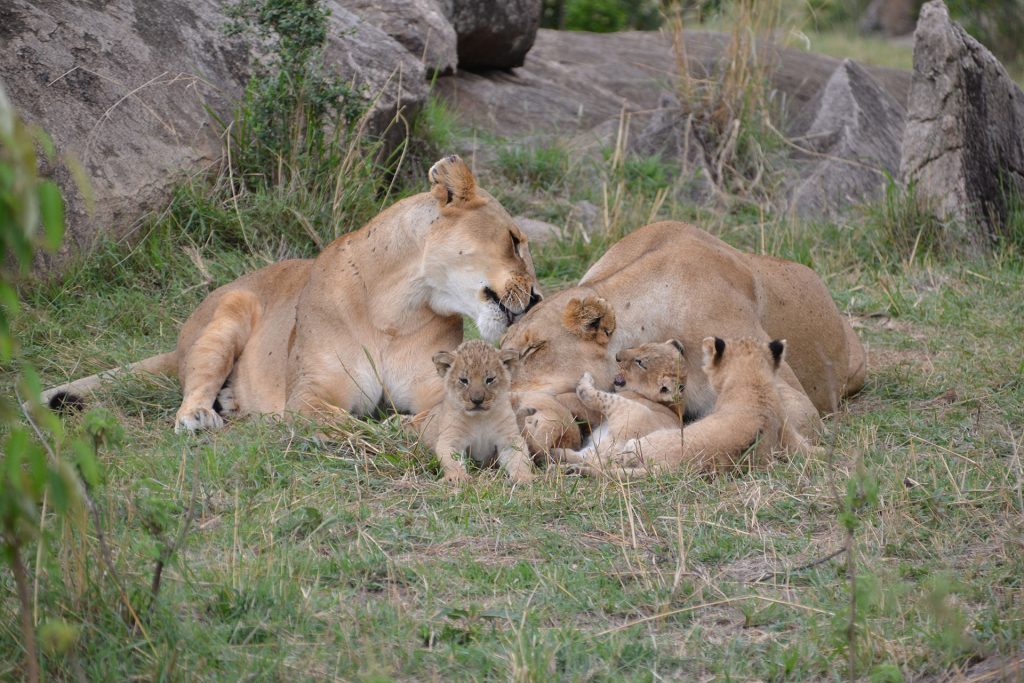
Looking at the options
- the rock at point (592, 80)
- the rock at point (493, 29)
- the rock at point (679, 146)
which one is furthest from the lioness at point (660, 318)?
the rock at point (493, 29)

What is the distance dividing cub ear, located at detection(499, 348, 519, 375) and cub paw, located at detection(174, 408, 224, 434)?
1.57 m

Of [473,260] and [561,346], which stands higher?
[473,260]

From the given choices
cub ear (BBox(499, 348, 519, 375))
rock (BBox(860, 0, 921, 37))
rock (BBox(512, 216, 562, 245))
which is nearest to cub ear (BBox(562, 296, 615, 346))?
cub ear (BBox(499, 348, 519, 375))

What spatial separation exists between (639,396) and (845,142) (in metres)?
5.80

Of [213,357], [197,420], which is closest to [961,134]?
[213,357]

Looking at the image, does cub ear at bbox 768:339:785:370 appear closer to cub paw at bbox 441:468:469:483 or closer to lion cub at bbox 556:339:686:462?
lion cub at bbox 556:339:686:462

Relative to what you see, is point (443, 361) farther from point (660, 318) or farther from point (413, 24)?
point (413, 24)

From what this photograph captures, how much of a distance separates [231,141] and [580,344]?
3.51m

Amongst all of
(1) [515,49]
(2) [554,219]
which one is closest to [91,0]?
(2) [554,219]

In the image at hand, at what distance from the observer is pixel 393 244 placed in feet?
19.0

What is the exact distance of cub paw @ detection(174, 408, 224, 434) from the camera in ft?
19.6

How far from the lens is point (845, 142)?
34.6 feet

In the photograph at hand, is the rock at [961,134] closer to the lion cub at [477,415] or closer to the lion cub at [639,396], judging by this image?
the lion cub at [639,396]

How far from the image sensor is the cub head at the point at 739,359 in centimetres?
520
